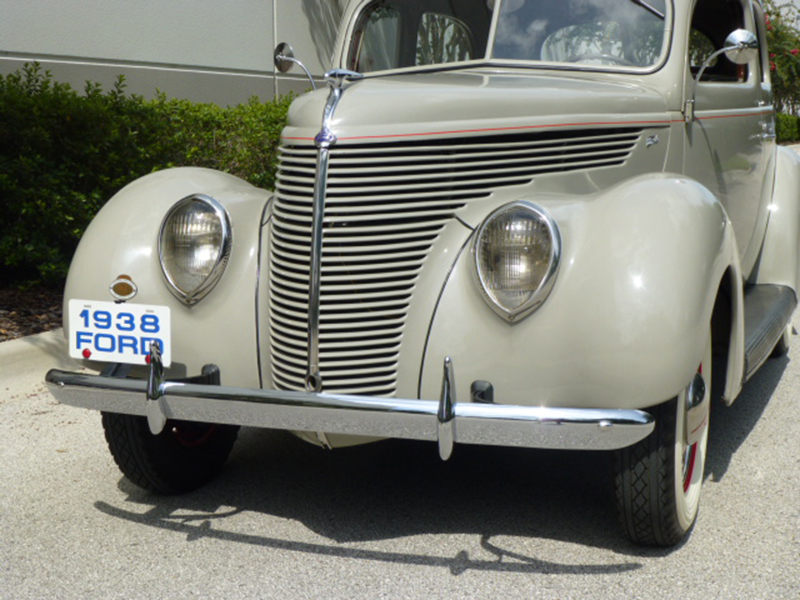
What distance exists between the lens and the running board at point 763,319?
363cm

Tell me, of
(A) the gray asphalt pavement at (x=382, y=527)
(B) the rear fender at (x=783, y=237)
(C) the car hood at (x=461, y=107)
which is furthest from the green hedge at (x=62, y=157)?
(B) the rear fender at (x=783, y=237)

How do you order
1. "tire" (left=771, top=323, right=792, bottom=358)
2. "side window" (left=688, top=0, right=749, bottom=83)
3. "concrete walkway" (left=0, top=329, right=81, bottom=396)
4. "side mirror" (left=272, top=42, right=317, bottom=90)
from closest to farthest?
"side mirror" (left=272, top=42, right=317, bottom=90) < "side window" (left=688, top=0, right=749, bottom=83) < "concrete walkway" (left=0, top=329, right=81, bottom=396) < "tire" (left=771, top=323, right=792, bottom=358)

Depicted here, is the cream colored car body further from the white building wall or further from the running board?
the white building wall

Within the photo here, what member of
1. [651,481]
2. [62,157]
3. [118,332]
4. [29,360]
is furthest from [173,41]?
[651,481]

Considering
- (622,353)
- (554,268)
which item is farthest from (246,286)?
(622,353)

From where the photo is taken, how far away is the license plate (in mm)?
3221

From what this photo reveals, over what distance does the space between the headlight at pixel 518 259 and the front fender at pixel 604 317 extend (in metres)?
0.04

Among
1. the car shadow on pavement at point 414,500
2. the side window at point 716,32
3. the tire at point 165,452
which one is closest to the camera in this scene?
the car shadow on pavement at point 414,500

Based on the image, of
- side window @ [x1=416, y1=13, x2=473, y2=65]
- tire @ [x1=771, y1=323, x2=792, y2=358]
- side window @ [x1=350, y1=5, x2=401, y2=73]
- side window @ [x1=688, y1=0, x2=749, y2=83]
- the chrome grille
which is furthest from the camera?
tire @ [x1=771, y1=323, x2=792, y2=358]

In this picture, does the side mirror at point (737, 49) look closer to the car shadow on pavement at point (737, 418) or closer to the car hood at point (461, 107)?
the car hood at point (461, 107)

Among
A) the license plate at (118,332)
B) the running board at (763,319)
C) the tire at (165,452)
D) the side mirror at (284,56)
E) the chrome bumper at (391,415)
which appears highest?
the side mirror at (284,56)

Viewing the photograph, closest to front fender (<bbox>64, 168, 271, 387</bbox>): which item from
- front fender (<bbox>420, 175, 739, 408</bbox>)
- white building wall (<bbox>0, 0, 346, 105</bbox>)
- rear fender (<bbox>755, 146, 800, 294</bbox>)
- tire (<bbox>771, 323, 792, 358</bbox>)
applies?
front fender (<bbox>420, 175, 739, 408</bbox>)

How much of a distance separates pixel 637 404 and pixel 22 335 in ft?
12.5

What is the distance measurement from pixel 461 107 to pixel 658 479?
4.25ft
